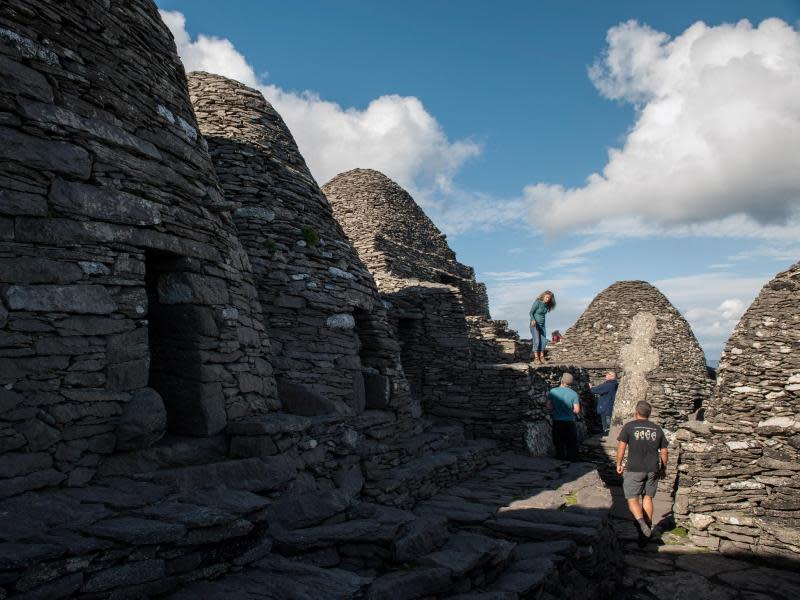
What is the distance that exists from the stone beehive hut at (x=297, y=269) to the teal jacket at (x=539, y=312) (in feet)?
18.0

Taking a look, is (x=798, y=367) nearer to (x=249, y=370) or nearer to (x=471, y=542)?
(x=471, y=542)

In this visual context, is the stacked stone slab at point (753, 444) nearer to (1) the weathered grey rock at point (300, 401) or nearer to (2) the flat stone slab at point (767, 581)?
(2) the flat stone slab at point (767, 581)

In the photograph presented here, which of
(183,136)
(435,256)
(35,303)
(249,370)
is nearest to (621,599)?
(249,370)

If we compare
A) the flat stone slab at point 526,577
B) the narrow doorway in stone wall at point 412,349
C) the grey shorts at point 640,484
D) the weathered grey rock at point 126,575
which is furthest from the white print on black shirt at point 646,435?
the weathered grey rock at point 126,575

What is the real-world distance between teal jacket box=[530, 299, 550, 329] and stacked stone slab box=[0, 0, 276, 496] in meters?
8.57

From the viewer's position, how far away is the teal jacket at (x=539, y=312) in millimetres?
13320

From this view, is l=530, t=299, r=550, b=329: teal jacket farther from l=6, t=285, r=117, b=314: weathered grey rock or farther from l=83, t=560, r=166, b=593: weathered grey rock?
l=83, t=560, r=166, b=593: weathered grey rock

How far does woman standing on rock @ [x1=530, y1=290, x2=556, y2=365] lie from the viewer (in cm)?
1334

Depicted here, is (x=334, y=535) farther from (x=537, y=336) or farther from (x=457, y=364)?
(x=537, y=336)

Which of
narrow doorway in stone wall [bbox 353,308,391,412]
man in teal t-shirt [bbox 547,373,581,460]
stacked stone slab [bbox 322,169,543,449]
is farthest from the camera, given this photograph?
stacked stone slab [bbox 322,169,543,449]

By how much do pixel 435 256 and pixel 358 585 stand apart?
1642 cm

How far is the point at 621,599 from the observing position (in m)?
6.42

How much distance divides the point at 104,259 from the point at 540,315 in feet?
34.5

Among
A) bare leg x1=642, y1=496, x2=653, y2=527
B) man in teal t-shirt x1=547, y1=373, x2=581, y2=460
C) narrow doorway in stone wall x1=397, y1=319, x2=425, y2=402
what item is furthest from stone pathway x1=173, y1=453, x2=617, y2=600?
narrow doorway in stone wall x1=397, y1=319, x2=425, y2=402
